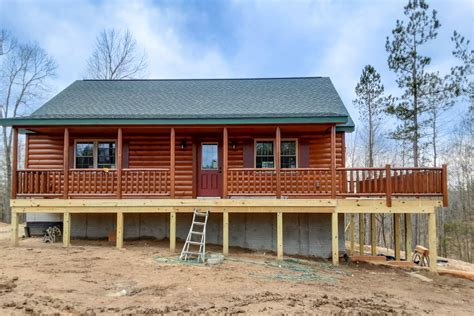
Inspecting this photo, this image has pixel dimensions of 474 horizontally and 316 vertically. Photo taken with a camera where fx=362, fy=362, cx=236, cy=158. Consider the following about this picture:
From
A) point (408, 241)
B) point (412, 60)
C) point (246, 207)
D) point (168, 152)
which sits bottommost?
point (408, 241)

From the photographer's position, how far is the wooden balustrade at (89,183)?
9945 millimetres

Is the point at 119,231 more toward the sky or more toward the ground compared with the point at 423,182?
more toward the ground

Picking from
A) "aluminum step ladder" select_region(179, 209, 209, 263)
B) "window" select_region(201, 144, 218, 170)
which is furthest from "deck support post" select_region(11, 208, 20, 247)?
"window" select_region(201, 144, 218, 170)

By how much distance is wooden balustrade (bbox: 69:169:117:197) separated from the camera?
32.6ft

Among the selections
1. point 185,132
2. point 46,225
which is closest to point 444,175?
point 185,132

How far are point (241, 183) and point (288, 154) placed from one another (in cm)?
253

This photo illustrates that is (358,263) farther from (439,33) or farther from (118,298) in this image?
(439,33)

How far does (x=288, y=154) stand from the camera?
1163 centimetres

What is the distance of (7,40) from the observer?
28172 millimetres

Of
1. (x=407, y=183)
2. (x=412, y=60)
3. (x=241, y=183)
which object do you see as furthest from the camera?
(x=412, y=60)

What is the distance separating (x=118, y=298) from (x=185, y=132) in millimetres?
6287

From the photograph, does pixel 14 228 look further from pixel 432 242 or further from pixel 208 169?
pixel 432 242

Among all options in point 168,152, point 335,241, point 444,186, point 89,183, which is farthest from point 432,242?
point 89,183

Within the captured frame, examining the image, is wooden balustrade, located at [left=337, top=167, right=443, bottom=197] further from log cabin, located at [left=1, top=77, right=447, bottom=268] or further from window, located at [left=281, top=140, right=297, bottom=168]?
window, located at [left=281, top=140, right=297, bottom=168]
